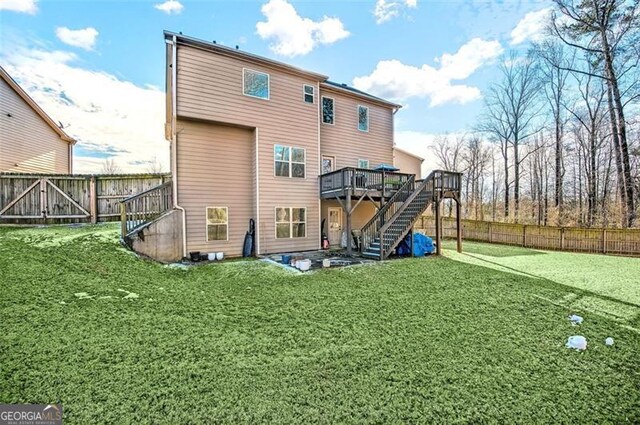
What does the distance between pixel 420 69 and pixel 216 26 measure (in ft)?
40.6

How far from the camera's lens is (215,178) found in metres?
9.92

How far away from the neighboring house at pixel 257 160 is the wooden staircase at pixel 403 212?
0.21ft

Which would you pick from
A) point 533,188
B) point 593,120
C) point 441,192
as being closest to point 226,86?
point 441,192

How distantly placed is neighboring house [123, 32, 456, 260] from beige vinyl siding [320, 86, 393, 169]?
0.08 m

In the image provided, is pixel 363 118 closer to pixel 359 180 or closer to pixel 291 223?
pixel 359 180

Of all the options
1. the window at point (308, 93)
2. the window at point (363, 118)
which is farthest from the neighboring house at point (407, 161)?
the window at point (308, 93)

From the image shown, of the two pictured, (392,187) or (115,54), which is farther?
(392,187)

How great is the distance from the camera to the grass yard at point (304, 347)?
2.48 metres

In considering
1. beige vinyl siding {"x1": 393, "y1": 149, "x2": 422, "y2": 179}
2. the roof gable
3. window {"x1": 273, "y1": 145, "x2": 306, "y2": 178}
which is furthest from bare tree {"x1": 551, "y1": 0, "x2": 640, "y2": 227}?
the roof gable

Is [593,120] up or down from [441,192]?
up

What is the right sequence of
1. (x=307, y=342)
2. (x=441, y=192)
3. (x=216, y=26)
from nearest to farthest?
(x=307, y=342) → (x=216, y=26) → (x=441, y=192)

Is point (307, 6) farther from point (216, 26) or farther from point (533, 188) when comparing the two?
point (533, 188)

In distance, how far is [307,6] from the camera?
1057 cm

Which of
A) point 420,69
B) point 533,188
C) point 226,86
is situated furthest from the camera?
point 533,188
